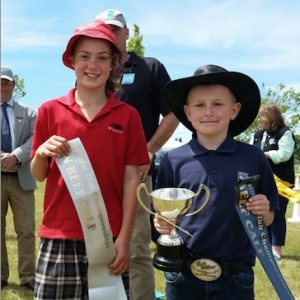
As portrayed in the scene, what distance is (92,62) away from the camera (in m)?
2.03

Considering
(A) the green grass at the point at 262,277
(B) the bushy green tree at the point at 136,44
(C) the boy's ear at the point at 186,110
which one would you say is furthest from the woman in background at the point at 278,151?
(B) the bushy green tree at the point at 136,44

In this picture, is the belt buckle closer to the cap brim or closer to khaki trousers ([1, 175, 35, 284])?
the cap brim

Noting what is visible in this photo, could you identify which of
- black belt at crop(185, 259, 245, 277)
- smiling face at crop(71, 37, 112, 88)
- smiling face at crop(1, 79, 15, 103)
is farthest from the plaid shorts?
smiling face at crop(1, 79, 15, 103)

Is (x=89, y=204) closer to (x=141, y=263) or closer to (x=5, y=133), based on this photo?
(x=141, y=263)

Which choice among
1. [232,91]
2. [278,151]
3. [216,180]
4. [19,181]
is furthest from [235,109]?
[278,151]

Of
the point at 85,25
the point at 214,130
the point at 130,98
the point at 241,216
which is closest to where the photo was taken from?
the point at 241,216

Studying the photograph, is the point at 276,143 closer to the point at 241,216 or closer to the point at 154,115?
the point at 154,115

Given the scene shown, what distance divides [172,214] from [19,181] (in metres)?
2.73

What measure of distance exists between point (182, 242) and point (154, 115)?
1.40 metres

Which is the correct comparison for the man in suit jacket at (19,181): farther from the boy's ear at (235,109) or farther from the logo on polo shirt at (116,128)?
the boy's ear at (235,109)

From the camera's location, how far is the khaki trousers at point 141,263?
10.1 feet

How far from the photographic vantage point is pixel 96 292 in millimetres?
1957

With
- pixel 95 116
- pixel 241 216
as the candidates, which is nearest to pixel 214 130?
pixel 241 216

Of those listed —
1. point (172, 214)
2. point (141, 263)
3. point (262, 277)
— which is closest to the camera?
point (172, 214)
